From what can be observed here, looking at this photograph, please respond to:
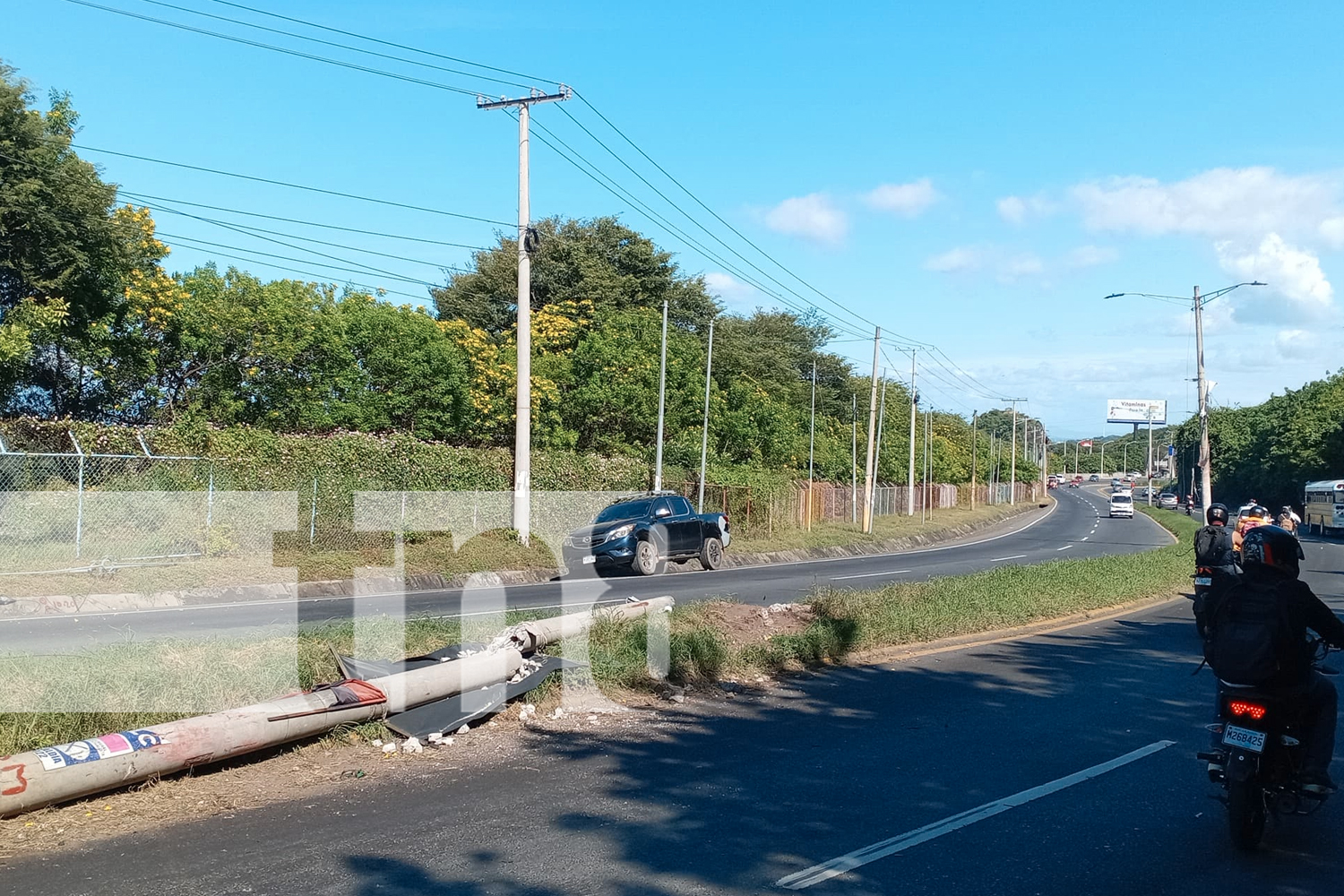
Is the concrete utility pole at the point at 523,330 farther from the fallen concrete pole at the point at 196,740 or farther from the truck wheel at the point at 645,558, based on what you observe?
the fallen concrete pole at the point at 196,740

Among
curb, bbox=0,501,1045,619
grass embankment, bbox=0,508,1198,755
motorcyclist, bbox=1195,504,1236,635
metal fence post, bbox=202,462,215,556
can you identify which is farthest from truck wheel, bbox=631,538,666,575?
motorcyclist, bbox=1195,504,1236,635

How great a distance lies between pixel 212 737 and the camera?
22.4 ft

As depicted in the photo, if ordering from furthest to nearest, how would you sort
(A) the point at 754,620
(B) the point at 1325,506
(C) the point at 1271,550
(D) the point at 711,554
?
(B) the point at 1325,506, (D) the point at 711,554, (A) the point at 754,620, (C) the point at 1271,550

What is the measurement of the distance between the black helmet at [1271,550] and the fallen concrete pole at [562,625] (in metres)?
5.67

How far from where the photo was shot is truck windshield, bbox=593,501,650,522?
24.2 metres

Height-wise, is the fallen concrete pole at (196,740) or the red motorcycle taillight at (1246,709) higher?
the red motorcycle taillight at (1246,709)

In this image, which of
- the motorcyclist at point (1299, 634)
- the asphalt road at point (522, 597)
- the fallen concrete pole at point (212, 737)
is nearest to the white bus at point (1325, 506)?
the asphalt road at point (522, 597)

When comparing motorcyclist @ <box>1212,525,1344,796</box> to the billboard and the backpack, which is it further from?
the billboard

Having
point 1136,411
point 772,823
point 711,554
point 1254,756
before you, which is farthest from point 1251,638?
point 1136,411

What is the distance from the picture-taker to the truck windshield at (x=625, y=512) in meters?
24.2

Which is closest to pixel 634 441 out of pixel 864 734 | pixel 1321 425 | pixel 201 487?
pixel 201 487

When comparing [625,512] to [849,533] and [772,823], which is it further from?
[849,533]

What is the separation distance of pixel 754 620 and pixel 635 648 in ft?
8.29

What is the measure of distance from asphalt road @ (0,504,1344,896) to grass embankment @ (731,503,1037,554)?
23017mm
